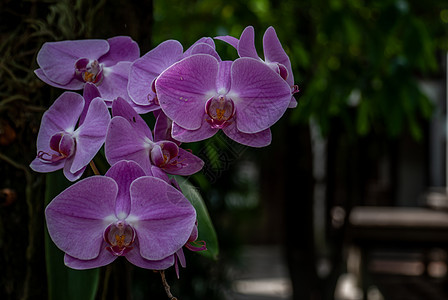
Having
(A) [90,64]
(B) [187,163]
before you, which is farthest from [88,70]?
(B) [187,163]

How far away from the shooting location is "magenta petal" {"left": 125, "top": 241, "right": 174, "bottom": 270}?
0.33 m

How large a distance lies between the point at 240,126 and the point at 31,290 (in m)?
0.30

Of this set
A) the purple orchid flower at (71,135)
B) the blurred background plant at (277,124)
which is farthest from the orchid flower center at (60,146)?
the blurred background plant at (277,124)

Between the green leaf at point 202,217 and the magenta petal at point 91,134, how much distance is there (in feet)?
0.24

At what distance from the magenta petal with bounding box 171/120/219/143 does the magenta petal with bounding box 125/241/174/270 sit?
0.24ft

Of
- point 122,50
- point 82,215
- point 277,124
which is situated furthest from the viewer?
point 277,124

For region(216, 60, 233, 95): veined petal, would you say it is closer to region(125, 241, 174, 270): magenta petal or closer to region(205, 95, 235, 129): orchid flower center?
region(205, 95, 235, 129): orchid flower center

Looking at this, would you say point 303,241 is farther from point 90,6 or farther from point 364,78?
point 90,6

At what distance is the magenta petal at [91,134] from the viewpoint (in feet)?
1.13

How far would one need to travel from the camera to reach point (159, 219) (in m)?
0.33

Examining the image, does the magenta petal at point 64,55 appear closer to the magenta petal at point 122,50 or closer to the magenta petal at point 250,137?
the magenta petal at point 122,50

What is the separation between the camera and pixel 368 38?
1632 millimetres

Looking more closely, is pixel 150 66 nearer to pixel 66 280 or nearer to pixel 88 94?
pixel 88 94

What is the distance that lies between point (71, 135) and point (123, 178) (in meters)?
0.05
